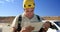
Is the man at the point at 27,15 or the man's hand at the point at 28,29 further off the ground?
the man at the point at 27,15

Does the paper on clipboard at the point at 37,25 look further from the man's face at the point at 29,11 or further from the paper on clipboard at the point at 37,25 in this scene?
the man's face at the point at 29,11

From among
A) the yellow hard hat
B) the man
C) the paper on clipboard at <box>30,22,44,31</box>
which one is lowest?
the paper on clipboard at <box>30,22,44,31</box>

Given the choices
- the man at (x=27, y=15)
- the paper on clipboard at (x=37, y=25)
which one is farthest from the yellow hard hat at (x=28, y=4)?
the paper on clipboard at (x=37, y=25)

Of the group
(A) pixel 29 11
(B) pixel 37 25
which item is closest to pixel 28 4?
(A) pixel 29 11

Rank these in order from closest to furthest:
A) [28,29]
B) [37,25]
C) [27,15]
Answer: [28,29] < [37,25] < [27,15]

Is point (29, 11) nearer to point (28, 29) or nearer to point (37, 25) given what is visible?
point (37, 25)

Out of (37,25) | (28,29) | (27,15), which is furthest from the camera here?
(27,15)

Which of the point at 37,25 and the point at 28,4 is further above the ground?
the point at 28,4

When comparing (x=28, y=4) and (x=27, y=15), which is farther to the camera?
(x=27, y=15)

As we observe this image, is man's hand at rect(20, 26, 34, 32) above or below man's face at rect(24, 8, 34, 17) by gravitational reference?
below

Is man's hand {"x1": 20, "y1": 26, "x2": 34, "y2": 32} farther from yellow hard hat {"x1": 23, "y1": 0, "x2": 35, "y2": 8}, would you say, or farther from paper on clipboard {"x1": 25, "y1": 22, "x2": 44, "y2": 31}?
yellow hard hat {"x1": 23, "y1": 0, "x2": 35, "y2": 8}

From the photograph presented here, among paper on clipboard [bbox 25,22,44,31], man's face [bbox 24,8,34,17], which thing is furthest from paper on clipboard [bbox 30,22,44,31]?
man's face [bbox 24,8,34,17]

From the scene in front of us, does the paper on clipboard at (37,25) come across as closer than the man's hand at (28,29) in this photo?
No

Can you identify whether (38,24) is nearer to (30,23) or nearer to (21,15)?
Answer: (30,23)
